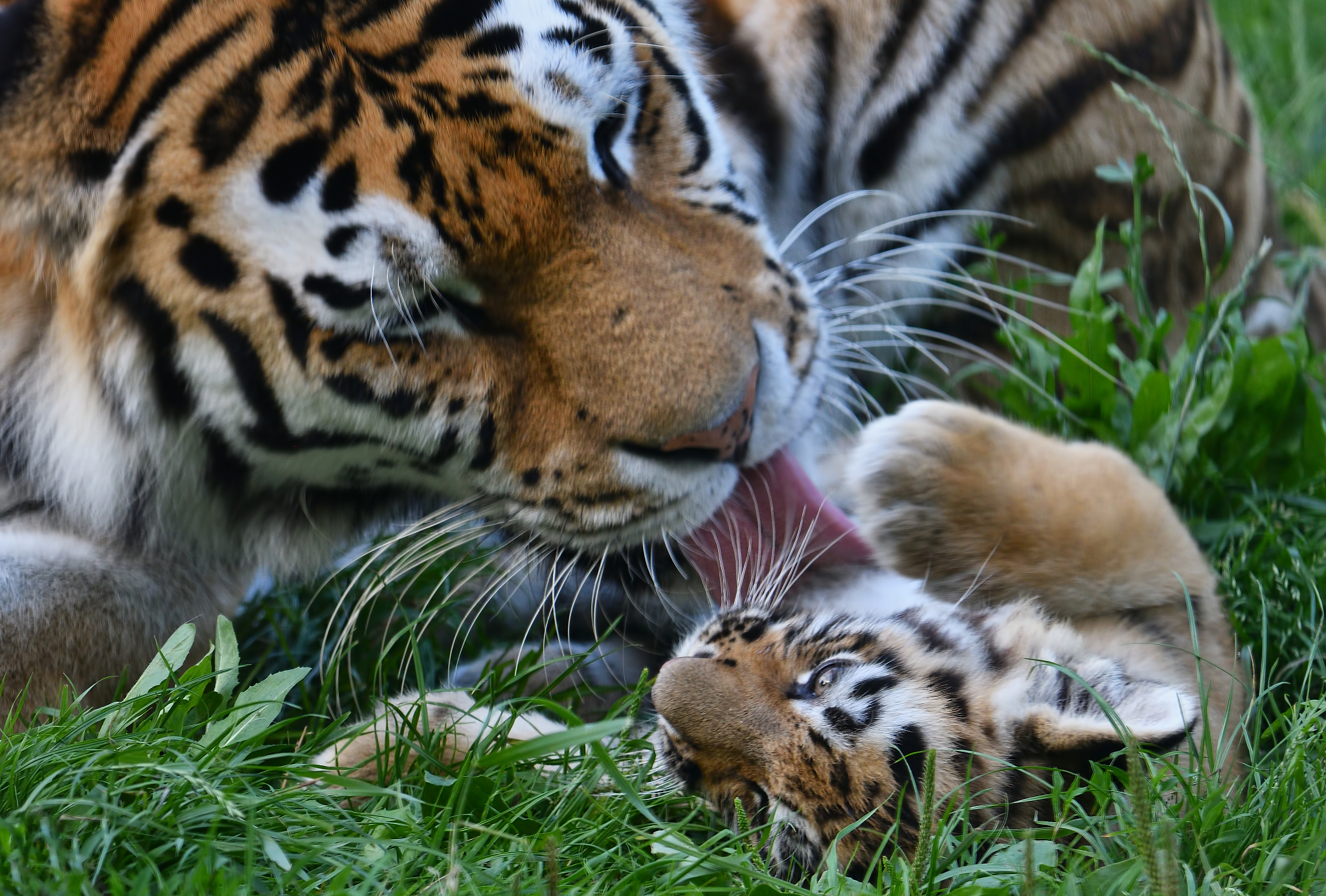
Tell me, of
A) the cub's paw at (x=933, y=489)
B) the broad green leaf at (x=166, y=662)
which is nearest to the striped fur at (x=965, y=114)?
the cub's paw at (x=933, y=489)

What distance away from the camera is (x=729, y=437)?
5.53 ft

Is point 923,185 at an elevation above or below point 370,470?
above

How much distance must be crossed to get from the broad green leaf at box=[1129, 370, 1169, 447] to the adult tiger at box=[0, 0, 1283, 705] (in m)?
0.61

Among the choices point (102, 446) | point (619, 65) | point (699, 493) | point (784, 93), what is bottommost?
point (699, 493)

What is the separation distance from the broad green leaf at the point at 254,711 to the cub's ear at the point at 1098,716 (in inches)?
35.5

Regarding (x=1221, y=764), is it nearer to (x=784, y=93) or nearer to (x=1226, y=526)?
(x=1226, y=526)

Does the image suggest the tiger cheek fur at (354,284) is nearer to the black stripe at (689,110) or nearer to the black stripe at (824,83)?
the black stripe at (689,110)

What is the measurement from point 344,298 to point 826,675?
761 mm

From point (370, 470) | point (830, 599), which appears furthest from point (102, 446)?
point (830, 599)

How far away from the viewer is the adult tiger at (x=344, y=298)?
1.53m

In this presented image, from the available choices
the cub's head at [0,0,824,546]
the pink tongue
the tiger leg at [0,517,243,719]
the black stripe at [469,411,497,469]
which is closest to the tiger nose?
the cub's head at [0,0,824,546]

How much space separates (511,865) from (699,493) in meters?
0.56

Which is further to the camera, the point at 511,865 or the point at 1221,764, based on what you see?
the point at 1221,764

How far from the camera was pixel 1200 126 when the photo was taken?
2307mm
